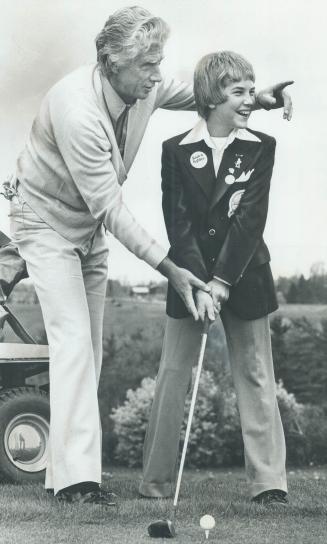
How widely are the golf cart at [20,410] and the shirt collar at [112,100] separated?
922 millimetres

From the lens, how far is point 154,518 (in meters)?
3.41

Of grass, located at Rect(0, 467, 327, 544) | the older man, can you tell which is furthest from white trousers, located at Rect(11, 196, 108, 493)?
grass, located at Rect(0, 467, 327, 544)

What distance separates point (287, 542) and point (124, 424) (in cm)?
233

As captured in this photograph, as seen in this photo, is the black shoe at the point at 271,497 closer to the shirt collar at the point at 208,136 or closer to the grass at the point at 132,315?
the shirt collar at the point at 208,136

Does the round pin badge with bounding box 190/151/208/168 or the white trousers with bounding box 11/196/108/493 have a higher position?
the round pin badge with bounding box 190/151/208/168

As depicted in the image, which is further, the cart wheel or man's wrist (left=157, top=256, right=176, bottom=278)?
the cart wheel

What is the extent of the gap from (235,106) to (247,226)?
0.46m

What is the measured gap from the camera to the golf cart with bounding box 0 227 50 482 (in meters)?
4.13

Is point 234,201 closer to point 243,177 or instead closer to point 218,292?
point 243,177

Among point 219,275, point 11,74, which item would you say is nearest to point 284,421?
point 219,275

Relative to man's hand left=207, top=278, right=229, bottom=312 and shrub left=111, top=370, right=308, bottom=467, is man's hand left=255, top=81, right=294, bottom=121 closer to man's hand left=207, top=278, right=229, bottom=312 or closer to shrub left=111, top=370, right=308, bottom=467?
man's hand left=207, top=278, right=229, bottom=312

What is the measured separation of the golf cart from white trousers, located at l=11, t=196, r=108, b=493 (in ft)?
1.38

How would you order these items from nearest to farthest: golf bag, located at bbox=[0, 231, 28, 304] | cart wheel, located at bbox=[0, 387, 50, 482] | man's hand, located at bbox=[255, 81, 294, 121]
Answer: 1. man's hand, located at bbox=[255, 81, 294, 121]
2. cart wheel, located at bbox=[0, 387, 50, 482]
3. golf bag, located at bbox=[0, 231, 28, 304]

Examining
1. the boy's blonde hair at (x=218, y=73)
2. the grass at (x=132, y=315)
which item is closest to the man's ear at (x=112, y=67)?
the boy's blonde hair at (x=218, y=73)
